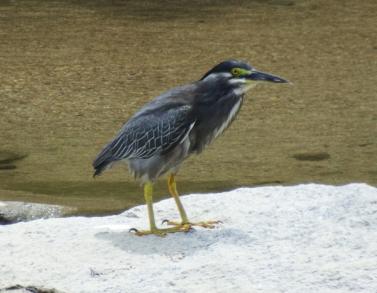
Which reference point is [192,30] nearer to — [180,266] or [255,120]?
[255,120]

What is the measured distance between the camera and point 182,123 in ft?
18.0

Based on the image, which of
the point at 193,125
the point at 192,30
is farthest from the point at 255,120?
the point at 193,125

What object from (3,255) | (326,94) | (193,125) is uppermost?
(193,125)

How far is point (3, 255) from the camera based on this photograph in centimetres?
559

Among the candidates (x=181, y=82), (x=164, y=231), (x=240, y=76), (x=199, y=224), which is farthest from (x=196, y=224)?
(x=181, y=82)

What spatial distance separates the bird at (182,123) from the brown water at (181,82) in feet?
6.46

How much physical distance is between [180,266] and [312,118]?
4.80 meters

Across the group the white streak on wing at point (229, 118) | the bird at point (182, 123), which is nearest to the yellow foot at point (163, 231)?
the bird at point (182, 123)

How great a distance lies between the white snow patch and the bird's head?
2.38 feet

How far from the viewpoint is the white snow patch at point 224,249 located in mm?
5109

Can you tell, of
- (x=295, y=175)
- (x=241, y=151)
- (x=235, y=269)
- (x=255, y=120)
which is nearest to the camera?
(x=235, y=269)

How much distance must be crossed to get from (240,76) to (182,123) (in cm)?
35

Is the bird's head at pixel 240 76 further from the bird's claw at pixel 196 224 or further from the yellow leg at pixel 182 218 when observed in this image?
the bird's claw at pixel 196 224

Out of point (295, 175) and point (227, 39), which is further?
point (227, 39)
